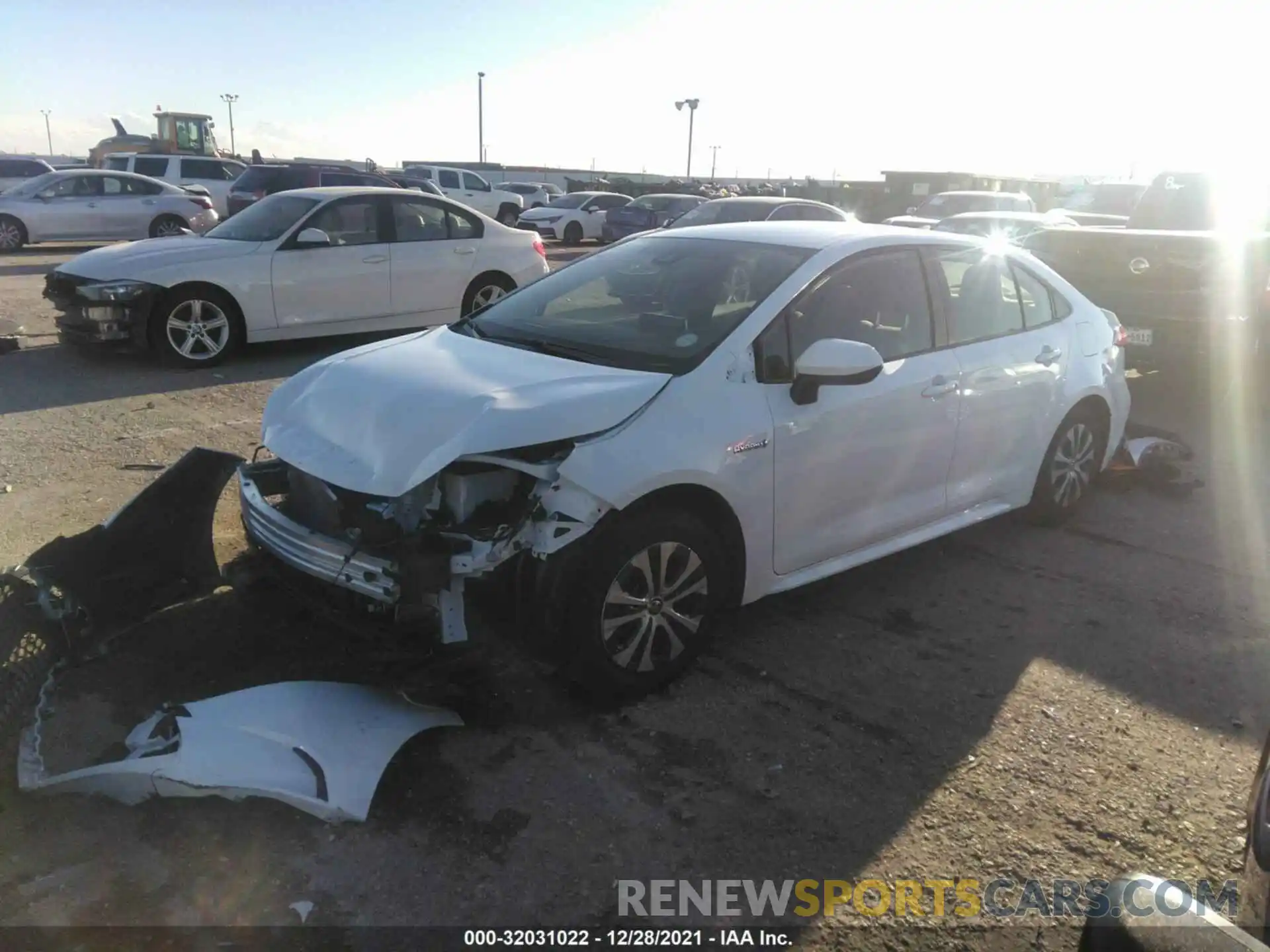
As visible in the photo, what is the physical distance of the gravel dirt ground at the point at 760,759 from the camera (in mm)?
2691

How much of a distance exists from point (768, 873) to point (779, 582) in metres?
1.38

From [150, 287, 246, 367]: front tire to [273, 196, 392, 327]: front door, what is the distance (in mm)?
437

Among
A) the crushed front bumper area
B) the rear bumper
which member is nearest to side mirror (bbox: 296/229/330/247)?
the crushed front bumper area

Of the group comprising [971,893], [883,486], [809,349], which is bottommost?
[971,893]

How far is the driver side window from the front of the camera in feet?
13.2

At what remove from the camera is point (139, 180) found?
62.0 ft

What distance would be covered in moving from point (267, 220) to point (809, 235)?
6517 mm

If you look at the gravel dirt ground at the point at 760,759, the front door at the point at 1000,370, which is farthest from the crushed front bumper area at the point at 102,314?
the front door at the point at 1000,370

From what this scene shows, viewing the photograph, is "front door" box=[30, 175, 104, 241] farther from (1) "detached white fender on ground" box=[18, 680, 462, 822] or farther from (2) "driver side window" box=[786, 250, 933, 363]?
(2) "driver side window" box=[786, 250, 933, 363]

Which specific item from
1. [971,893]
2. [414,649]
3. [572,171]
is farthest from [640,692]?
[572,171]

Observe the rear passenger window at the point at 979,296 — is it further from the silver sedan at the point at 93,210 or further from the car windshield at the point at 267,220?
the silver sedan at the point at 93,210

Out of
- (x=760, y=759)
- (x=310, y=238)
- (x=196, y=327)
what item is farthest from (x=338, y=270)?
(x=760, y=759)

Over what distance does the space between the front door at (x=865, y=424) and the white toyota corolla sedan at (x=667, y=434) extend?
1 cm

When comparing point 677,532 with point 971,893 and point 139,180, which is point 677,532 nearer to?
point 971,893
